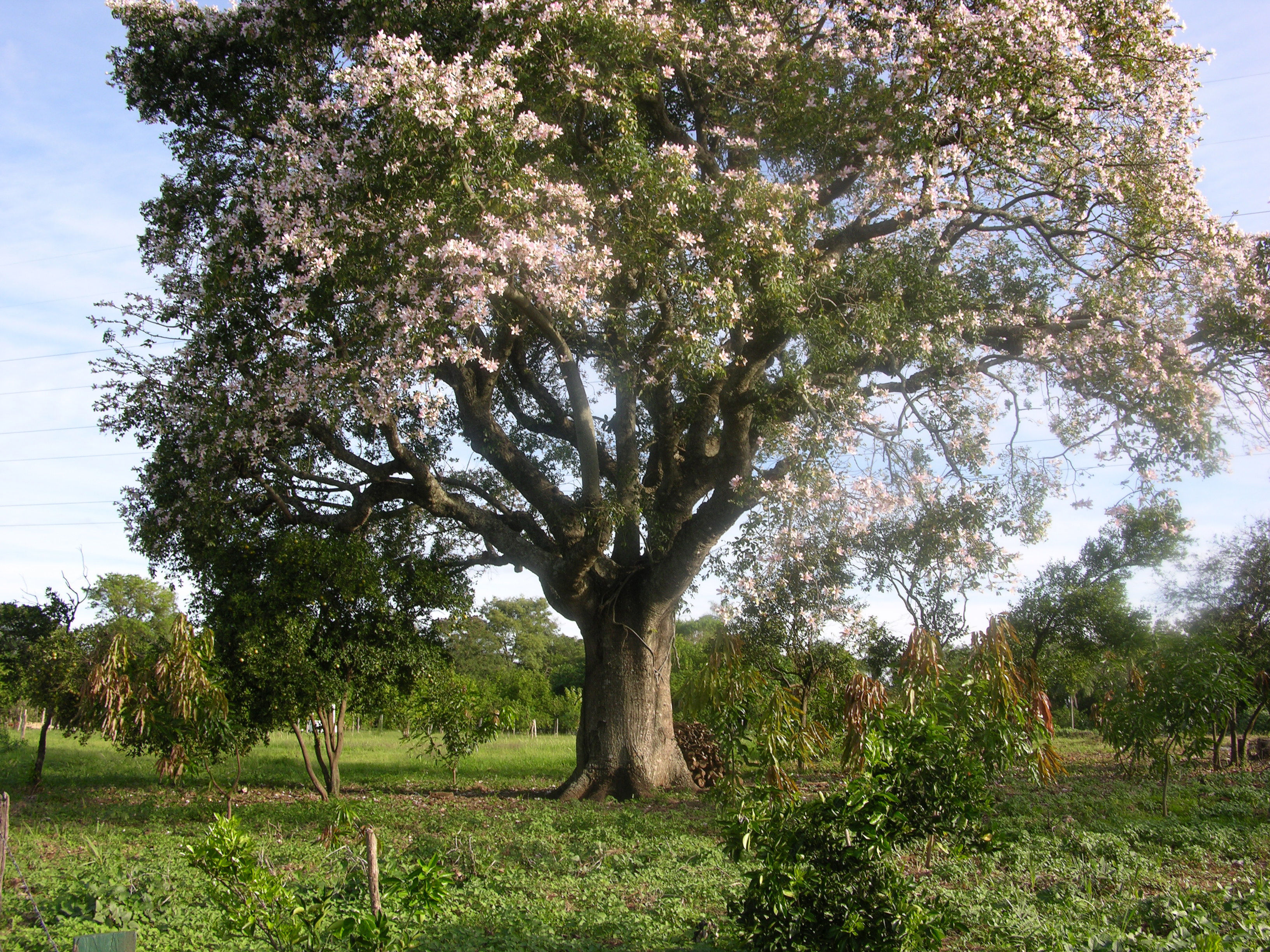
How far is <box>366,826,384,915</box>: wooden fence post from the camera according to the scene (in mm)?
4258

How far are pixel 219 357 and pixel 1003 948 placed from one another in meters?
8.51

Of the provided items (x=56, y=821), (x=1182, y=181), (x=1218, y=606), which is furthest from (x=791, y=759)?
(x=1218, y=606)

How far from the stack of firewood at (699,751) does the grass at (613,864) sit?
1.90m

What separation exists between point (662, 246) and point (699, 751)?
839 cm

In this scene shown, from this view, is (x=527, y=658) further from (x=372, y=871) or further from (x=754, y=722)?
(x=372, y=871)

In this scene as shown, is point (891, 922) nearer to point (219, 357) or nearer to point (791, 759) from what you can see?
point (791, 759)

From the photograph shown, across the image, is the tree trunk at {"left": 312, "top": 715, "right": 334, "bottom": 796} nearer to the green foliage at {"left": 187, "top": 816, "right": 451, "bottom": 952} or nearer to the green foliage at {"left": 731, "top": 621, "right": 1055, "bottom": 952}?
the green foliage at {"left": 187, "top": 816, "right": 451, "bottom": 952}

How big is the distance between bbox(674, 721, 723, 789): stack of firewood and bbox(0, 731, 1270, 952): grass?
6.22ft

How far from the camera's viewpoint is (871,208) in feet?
31.5

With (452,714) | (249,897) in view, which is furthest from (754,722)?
(452,714)

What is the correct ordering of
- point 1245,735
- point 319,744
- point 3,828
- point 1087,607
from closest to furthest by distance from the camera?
1. point 3,828
2. point 319,744
3. point 1245,735
4. point 1087,607

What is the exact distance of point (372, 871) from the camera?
439 cm

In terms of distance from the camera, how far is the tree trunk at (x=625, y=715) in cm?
1132

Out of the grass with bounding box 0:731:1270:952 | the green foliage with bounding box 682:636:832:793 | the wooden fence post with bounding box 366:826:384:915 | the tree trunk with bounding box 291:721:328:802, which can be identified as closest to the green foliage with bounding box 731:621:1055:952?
the grass with bounding box 0:731:1270:952
